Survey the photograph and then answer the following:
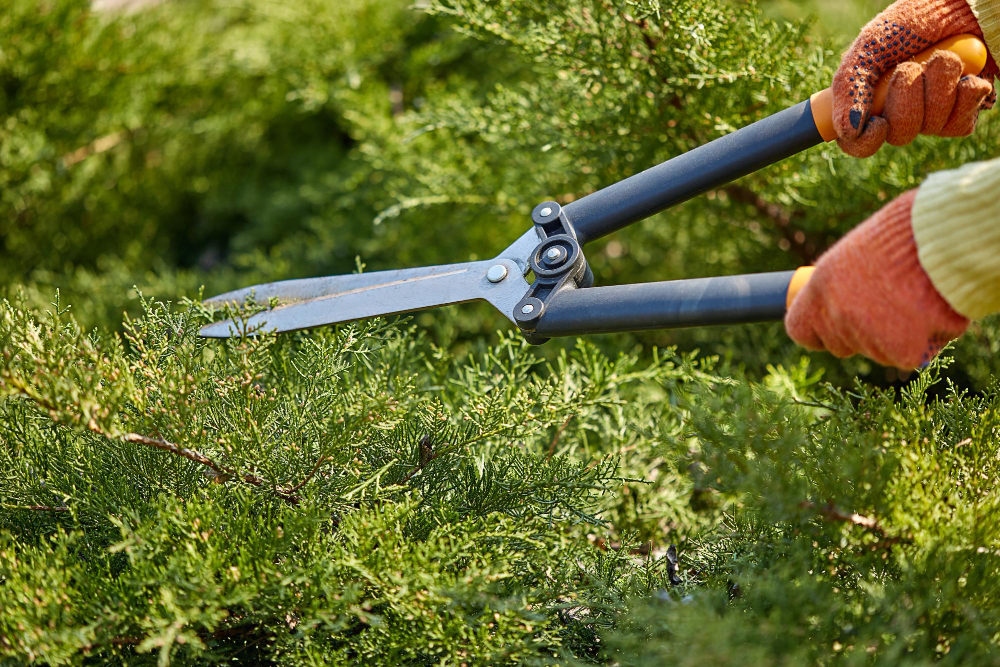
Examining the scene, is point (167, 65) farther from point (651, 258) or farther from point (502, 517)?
point (502, 517)

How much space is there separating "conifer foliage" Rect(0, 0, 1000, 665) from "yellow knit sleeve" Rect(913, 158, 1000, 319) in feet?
0.54

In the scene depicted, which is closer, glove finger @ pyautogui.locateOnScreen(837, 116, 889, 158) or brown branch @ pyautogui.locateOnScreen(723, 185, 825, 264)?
glove finger @ pyautogui.locateOnScreen(837, 116, 889, 158)

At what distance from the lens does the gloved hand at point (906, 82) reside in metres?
0.82

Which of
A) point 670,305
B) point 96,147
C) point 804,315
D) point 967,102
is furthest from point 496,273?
point 96,147

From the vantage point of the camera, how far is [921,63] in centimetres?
84

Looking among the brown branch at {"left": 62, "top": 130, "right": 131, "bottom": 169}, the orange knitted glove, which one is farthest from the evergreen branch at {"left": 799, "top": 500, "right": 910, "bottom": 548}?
the brown branch at {"left": 62, "top": 130, "right": 131, "bottom": 169}

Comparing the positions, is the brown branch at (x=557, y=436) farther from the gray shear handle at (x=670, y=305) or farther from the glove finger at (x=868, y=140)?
the glove finger at (x=868, y=140)

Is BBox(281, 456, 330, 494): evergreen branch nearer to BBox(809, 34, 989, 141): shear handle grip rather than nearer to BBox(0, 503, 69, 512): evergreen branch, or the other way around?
BBox(0, 503, 69, 512): evergreen branch

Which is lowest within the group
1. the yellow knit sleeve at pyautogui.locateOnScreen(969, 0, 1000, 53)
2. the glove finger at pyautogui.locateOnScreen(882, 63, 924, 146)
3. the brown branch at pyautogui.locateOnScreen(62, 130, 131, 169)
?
the brown branch at pyautogui.locateOnScreen(62, 130, 131, 169)

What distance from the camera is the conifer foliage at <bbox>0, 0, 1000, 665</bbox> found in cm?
69

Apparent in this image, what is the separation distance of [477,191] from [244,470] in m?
0.84

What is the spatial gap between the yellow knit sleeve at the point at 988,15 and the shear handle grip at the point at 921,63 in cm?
1

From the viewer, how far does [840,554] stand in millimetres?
727

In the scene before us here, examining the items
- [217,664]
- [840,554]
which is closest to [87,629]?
[217,664]
